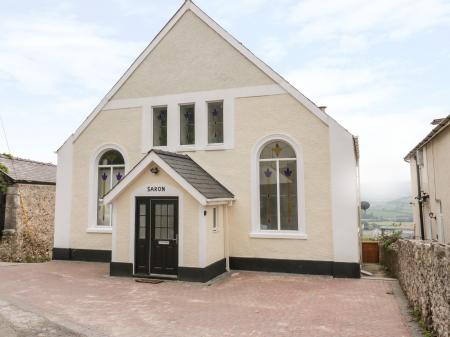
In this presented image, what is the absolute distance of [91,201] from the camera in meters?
15.5

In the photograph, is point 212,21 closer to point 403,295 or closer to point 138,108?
point 138,108

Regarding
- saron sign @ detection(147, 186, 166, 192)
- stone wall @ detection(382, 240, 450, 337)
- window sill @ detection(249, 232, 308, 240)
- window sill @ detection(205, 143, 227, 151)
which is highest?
window sill @ detection(205, 143, 227, 151)

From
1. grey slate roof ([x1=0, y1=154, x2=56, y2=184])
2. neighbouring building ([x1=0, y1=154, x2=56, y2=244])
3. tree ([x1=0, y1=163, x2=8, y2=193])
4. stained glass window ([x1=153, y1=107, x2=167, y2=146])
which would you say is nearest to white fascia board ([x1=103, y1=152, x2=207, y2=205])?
stained glass window ([x1=153, y1=107, x2=167, y2=146])

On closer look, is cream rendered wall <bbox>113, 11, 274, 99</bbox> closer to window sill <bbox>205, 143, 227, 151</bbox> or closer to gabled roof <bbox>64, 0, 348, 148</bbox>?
gabled roof <bbox>64, 0, 348, 148</bbox>

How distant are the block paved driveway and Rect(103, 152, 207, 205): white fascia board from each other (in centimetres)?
259

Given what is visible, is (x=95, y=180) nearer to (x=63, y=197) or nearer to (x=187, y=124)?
(x=63, y=197)

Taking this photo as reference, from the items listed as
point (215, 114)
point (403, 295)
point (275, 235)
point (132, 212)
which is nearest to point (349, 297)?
point (403, 295)

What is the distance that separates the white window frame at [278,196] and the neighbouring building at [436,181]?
16.0 feet

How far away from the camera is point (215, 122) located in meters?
14.3

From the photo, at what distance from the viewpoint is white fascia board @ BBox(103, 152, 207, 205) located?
1141 centimetres

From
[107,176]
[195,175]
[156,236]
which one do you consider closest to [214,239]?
[156,236]

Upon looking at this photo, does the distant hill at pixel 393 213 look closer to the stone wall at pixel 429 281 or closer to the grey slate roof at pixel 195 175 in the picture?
the grey slate roof at pixel 195 175

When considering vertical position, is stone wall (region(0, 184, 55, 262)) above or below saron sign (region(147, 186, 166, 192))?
below

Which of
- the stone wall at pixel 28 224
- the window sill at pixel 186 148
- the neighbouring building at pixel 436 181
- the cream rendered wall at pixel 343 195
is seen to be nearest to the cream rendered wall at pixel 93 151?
the window sill at pixel 186 148
